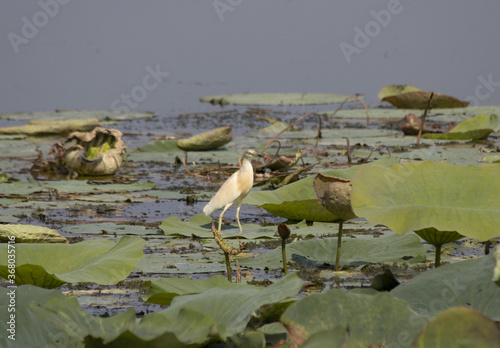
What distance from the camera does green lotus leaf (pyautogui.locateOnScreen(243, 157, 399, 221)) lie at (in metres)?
3.57

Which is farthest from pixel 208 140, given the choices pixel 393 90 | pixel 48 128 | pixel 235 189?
pixel 393 90

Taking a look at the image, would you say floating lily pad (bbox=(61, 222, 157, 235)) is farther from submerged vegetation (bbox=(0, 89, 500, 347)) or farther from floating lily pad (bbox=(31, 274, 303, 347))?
floating lily pad (bbox=(31, 274, 303, 347))

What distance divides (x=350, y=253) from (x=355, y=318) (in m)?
1.39

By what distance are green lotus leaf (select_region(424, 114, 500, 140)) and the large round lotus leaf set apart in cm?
514

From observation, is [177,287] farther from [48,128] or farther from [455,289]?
[48,128]

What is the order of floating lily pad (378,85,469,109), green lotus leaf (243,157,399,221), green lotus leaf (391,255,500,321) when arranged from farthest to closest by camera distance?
floating lily pad (378,85,469,109)
green lotus leaf (243,157,399,221)
green lotus leaf (391,255,500,321)

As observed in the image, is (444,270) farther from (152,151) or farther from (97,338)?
(152,151)

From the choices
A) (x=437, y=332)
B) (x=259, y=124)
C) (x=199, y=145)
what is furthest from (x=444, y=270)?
(x=259, y=124)

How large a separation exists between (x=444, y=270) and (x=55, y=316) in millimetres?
1073

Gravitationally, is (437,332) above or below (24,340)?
above

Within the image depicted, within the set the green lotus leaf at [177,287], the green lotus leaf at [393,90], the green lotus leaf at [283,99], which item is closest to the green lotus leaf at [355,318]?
the green lotus leaf at [177,287]

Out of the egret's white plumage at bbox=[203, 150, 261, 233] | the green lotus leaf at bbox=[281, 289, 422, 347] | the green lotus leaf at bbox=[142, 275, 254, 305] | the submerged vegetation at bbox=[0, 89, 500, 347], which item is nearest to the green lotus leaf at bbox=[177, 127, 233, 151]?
the submerged vegetation at bbox=[0, 89, 500, 347]

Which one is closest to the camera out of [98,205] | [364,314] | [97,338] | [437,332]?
[437,332]

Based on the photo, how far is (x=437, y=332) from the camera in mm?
1140
